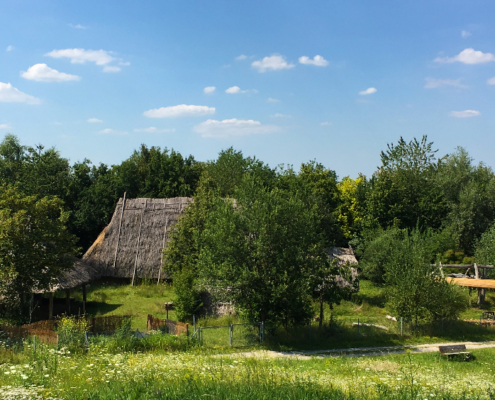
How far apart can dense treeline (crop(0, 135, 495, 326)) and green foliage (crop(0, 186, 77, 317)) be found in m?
0.25

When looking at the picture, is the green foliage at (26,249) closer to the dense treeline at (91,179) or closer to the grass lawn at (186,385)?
the grass lawn at (186,385)

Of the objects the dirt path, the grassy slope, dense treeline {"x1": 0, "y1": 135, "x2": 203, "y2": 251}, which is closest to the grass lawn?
the dirt path

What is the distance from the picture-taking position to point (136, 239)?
34531 millimetres

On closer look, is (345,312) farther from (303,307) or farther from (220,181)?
(220,181)

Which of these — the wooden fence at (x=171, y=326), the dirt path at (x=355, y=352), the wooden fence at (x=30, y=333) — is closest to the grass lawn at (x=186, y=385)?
the wooden fence at (x=30, y=333)

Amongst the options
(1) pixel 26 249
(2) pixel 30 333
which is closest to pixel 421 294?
(2) pixel 30 333

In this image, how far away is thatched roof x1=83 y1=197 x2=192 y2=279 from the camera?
33.3 metres

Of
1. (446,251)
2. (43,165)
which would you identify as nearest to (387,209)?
(446,251)

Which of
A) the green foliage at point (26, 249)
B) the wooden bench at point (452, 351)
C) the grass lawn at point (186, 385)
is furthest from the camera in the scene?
the green foliage at point (26, 249)

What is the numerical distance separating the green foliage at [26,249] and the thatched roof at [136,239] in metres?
10.9

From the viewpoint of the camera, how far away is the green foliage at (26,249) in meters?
20.6

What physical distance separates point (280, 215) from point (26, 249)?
1143cm

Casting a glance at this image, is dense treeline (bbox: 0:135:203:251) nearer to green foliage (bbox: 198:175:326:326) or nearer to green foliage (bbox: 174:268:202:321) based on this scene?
green foliage (bbox: 174:268:202:321)

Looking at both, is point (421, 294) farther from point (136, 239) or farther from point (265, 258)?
point (136, 239)
